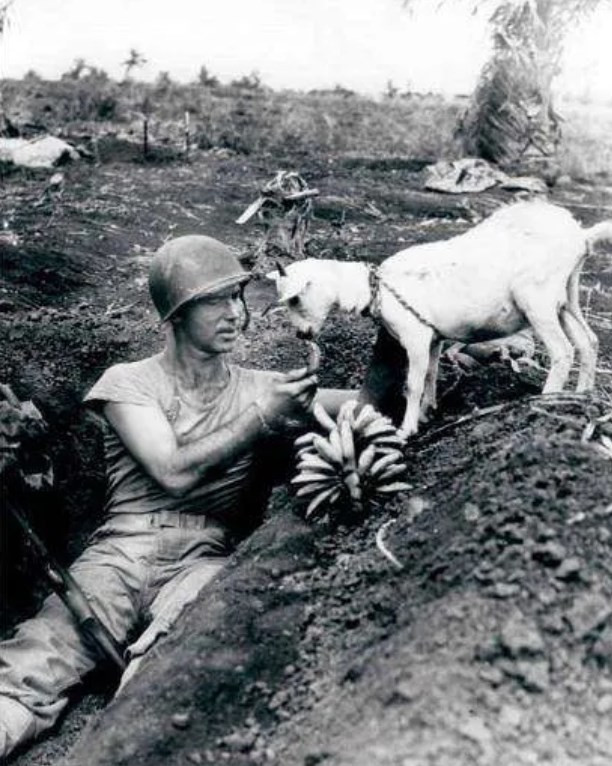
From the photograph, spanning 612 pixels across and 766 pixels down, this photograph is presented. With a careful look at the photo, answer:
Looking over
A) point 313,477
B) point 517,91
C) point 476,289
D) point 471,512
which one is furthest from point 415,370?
point 517,91

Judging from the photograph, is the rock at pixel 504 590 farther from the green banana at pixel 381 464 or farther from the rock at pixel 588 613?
the green banana at pixel 381 464

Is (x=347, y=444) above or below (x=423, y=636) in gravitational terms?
above

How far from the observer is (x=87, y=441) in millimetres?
5098

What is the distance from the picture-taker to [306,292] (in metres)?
3.27

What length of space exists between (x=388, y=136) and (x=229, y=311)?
62.2 ft

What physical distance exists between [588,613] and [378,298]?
1585 millimetres

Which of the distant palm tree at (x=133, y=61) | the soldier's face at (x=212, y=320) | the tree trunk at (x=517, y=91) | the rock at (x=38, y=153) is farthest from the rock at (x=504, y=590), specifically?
the distant palm tree at (x=133, y=61)

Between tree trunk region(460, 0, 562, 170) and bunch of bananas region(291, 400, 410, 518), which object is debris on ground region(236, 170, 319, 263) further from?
tree trunk region(460, 0, 562, 170)

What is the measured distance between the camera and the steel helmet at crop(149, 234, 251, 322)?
3.53m

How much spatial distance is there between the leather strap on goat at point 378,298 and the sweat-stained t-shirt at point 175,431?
655 mm

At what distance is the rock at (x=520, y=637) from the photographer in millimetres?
2098

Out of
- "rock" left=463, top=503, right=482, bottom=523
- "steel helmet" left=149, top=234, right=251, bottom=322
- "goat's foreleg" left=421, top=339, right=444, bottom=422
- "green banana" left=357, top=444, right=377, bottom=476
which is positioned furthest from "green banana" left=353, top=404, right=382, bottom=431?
"steel helmet" left=149, top=234, right=251, bottom=322

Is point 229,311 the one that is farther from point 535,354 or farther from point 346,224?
point 346,224

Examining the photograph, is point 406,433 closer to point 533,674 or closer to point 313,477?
point 313,477
